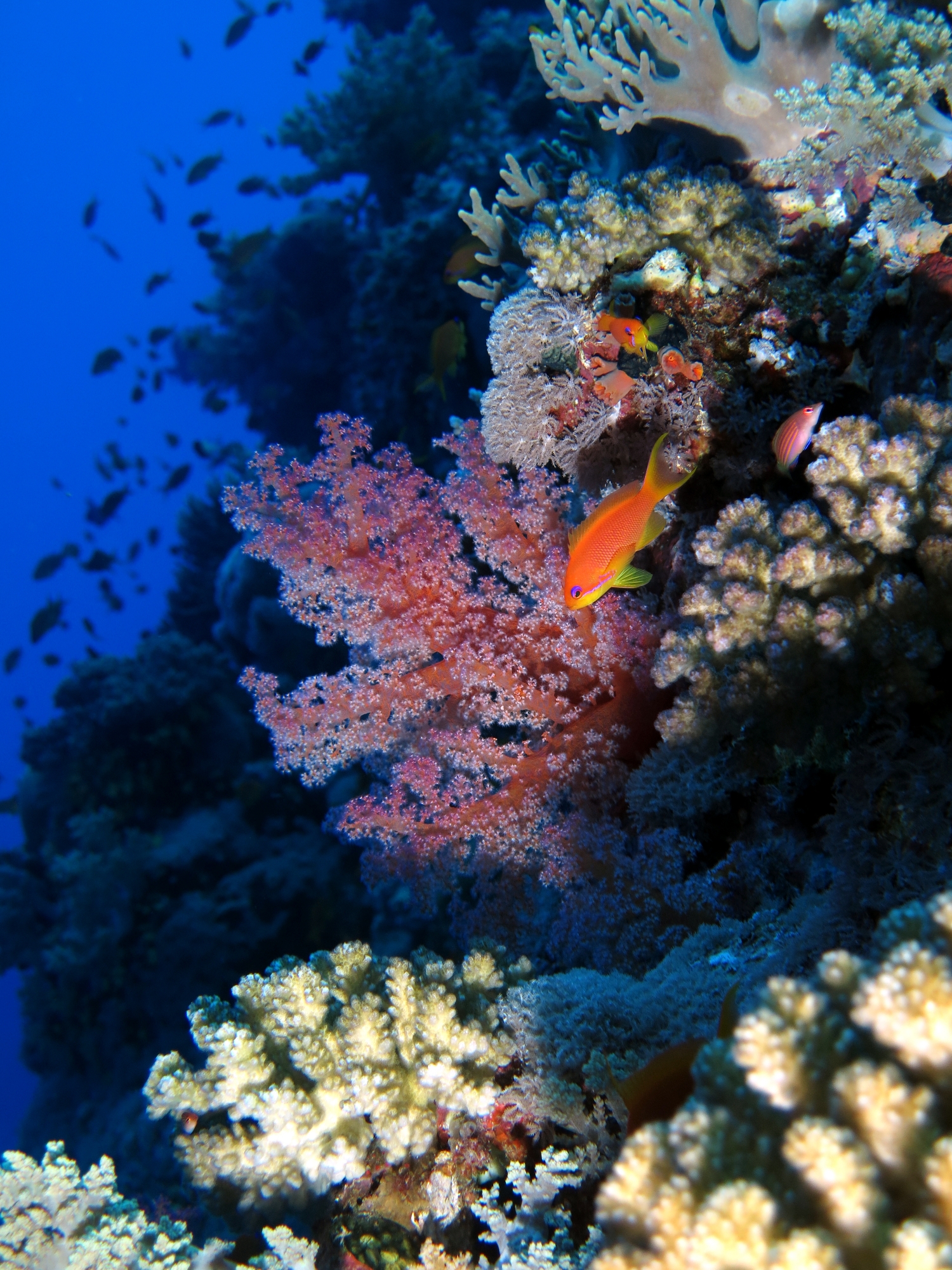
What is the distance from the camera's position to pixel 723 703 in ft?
7.63

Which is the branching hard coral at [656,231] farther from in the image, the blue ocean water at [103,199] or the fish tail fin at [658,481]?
the blue ocean water at [103,199]

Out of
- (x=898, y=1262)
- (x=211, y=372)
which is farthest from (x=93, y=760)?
(x=898, y=1262)

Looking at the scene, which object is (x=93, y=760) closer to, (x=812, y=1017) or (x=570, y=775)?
(x=570, y=775)

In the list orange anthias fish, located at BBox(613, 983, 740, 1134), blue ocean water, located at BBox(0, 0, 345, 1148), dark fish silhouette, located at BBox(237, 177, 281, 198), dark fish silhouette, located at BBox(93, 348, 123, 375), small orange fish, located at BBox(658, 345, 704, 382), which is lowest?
orange anthias fish, located at BBox(613, 983, 740, 1134)

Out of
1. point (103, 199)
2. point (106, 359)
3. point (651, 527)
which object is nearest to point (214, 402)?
point (106, 359)

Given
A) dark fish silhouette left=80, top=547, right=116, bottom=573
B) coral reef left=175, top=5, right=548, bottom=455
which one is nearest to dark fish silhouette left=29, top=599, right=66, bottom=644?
dark fish silhouette left=80, top=547, right=116, bottom=573

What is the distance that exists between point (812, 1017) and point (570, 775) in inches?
75.6

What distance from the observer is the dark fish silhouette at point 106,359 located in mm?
10617

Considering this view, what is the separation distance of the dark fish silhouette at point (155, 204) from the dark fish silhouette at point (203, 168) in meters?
0.58

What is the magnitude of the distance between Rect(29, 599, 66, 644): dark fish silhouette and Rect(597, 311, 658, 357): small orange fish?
10.5 metres

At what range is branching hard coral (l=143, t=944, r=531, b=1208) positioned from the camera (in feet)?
7.16

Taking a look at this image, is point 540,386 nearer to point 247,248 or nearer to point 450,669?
point 450,669

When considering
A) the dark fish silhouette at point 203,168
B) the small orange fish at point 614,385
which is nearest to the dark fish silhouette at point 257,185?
the dark fish silhouette at point 203,168

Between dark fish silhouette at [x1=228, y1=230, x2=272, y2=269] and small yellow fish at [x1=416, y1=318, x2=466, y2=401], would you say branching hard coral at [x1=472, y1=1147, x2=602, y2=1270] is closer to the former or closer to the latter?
small yellow fish at [x1=416, y1=318, x2=466, y2=401]
